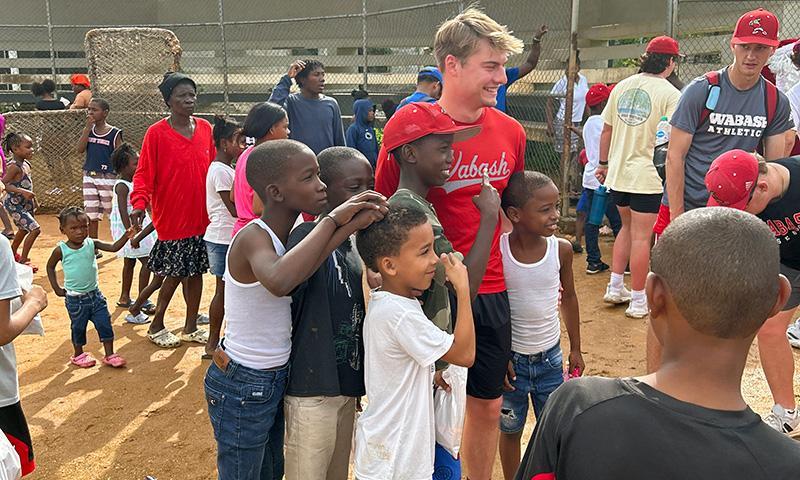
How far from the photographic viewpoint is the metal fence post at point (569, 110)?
7.74m

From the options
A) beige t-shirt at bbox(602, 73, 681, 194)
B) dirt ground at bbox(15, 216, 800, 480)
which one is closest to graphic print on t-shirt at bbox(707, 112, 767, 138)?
beige t-shirt at bbox(602, 73, 681, 194)

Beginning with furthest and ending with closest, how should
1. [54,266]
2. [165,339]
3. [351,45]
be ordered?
[351,45] → [165,339] → [54,266]

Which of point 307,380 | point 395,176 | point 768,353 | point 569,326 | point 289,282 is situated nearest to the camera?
point 289,282

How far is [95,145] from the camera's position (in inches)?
300

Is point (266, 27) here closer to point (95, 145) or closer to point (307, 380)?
point (95, 145)

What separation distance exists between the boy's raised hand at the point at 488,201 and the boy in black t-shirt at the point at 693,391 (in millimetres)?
1246

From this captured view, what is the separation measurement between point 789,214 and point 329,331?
7.29ft

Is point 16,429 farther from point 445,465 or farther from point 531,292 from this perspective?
point 531,292

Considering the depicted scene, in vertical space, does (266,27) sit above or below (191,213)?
above

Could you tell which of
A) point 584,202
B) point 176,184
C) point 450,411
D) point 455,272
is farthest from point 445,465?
point 584,202

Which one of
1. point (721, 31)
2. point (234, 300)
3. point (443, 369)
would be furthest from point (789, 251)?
point (721, 31)

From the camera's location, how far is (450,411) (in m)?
2.53

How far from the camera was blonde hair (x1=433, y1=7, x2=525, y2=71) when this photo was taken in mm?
2764

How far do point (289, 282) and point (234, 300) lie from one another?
16.4 inches
